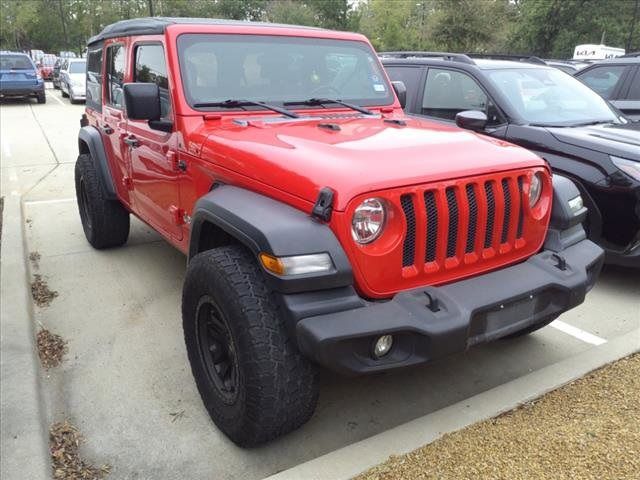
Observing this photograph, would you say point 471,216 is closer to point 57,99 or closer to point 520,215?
point 520,215

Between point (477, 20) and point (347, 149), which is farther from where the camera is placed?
point (477, 20)

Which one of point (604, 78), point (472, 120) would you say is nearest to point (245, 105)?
point (472, 120)

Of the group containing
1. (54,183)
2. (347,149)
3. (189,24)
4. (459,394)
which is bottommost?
(54,183)

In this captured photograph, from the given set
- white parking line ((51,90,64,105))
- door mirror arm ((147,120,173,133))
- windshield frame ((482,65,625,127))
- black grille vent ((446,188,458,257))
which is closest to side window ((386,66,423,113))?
windshield frame ((482,65,625,127))

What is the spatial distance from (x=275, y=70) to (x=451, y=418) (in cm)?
233

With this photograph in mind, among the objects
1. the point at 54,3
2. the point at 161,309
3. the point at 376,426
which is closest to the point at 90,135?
the point at 161,309

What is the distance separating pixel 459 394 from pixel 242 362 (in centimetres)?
137

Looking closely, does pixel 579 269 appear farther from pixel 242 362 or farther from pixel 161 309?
pixel 161 309

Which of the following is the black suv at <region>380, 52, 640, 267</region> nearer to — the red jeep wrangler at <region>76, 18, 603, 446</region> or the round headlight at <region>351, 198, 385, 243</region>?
the red jeep wrangler at <region>76, 18, 603, 446</region>

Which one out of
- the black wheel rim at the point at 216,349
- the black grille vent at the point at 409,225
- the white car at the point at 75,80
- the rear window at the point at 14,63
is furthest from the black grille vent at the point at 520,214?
the rear window at the point at 14,63

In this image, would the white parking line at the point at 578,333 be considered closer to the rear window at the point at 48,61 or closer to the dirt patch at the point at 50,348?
the dirt patch at the point at 50,348

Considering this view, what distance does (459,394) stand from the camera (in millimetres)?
3104

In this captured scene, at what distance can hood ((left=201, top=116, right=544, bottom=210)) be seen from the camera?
2.38 metres

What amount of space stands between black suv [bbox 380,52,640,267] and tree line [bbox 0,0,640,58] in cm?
2470
